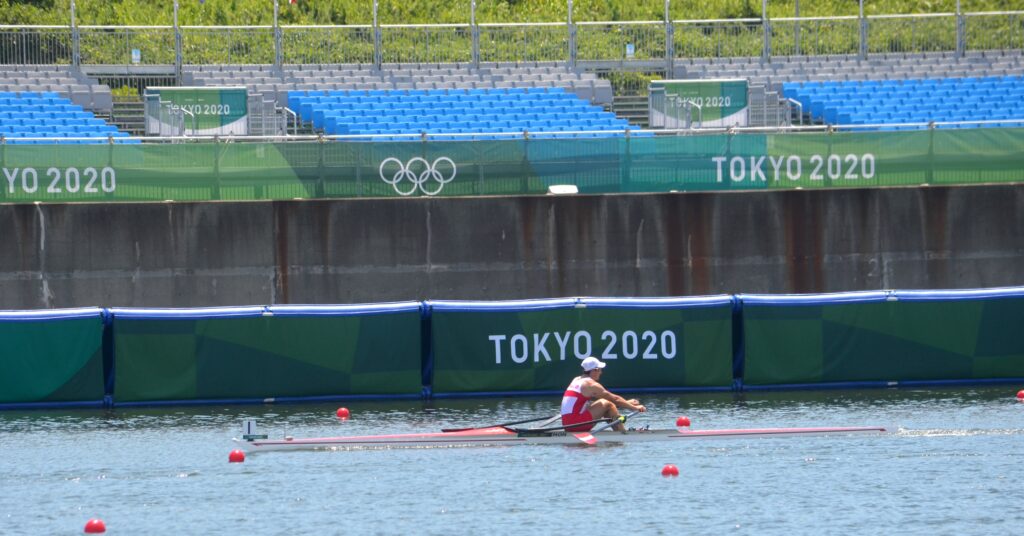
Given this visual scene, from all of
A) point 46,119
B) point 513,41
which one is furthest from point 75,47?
point 513,41

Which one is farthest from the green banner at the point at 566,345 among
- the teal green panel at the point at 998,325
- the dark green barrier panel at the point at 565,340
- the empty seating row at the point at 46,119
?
the empty seating row at the point at 46,119

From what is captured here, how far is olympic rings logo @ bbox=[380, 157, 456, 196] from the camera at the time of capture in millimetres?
27312

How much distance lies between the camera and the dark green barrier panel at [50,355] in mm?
22969

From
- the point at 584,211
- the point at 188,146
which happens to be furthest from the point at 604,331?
the point at 188,146

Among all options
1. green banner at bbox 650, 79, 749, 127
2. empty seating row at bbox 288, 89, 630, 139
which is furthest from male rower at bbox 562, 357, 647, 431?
green banner at bbox 650, 79, 749, 127

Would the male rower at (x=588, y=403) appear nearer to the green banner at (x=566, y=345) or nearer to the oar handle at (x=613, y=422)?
the oar handle at (x=613, y=422)

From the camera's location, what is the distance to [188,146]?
2695 centimetres

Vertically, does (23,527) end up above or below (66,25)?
below

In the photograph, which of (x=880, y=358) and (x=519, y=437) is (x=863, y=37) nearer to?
(x=880, y=358)

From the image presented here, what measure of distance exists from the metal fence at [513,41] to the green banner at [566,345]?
1576cm

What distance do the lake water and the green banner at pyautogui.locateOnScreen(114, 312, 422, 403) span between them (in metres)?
0.59

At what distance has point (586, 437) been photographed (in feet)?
67.1

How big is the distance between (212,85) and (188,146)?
31.3ft

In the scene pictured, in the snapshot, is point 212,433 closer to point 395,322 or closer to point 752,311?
point 395,322
